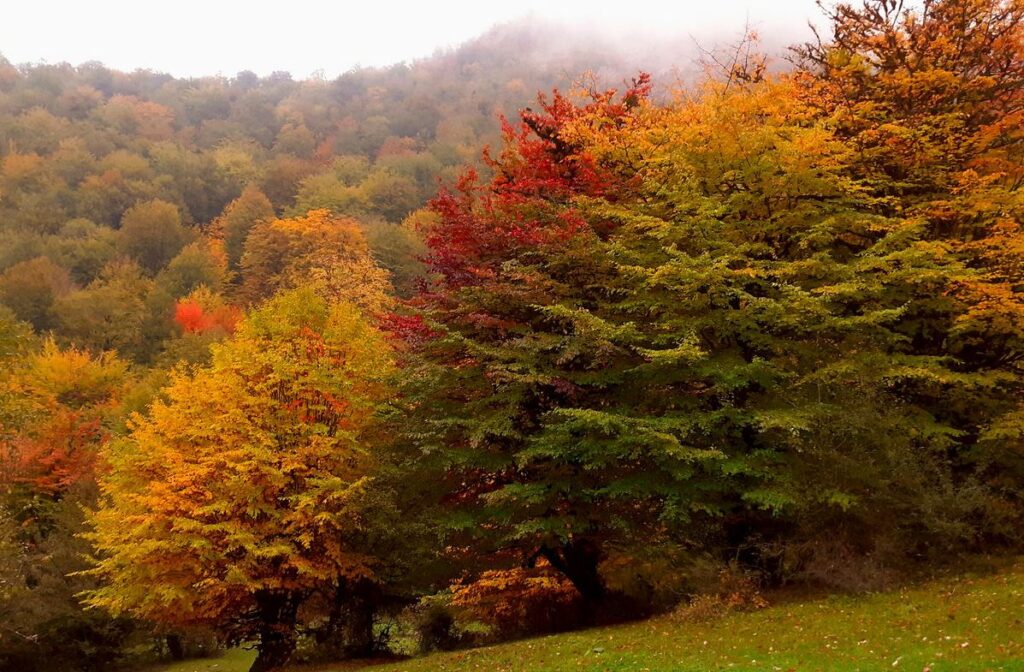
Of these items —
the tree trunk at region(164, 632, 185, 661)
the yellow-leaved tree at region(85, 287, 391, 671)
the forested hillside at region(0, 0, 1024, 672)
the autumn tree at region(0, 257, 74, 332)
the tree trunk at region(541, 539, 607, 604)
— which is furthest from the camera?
the autumn tree at region(0, 257, 74, 332)

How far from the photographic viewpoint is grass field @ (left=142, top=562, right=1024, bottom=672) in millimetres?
11430

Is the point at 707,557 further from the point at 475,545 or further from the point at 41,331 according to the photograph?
the point at 41,331

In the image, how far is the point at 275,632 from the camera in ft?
77.7

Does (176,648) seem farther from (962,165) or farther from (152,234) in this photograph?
(152,234)

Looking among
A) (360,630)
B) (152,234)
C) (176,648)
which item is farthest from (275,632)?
(152,234)

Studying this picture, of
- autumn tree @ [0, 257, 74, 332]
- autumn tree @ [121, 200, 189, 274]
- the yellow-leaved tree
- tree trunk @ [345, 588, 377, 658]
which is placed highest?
autumn tree @ [121, 200, 189, 274]

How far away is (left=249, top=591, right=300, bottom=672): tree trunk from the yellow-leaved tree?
0.05 m

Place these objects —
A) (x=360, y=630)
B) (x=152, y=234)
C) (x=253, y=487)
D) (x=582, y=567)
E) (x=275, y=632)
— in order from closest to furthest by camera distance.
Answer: (x=253, y=487)
(x=582, y=567)
(x=275, y=632)
(x=360, y=630)
(x=152, y=234)

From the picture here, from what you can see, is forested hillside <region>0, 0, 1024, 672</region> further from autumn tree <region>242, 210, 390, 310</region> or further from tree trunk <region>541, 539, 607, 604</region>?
autumn tree <region>242, 210, 390, 310</region>

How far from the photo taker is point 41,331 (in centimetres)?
6738

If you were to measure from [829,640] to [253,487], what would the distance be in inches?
596

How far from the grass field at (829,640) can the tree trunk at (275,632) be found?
726 cm

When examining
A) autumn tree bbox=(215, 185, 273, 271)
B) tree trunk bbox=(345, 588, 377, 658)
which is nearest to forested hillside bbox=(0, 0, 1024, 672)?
tree trunk bbox=(345, 588, 377, 658)

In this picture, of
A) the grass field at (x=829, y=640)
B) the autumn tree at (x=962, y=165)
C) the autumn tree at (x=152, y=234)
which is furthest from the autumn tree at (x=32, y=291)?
the autumn tree at (x=962, y=165)
